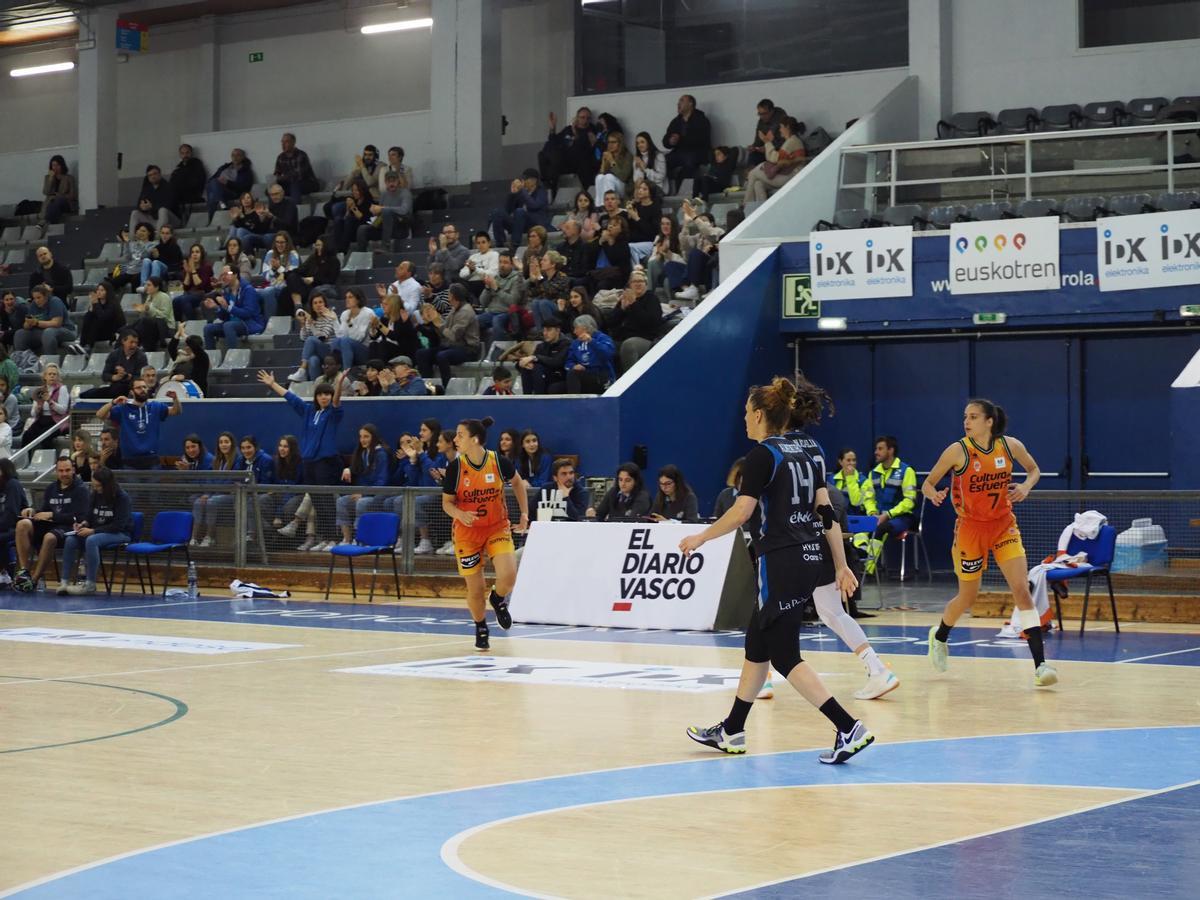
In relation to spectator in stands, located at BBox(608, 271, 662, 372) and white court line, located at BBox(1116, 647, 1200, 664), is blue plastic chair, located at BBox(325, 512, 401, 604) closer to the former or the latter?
spectator in stands, located at BBox(608, 271, 662, 372)

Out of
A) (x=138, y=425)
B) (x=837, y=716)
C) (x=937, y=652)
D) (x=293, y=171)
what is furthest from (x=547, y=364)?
(x=837, y=716)

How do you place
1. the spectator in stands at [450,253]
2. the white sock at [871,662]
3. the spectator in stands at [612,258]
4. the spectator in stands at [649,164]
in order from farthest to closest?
the spectator in stands at [649,164], the spectator in stands at [450,253], the spectator in stands at [612,258], the white sock at [871,662]

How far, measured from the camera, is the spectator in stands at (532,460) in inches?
747

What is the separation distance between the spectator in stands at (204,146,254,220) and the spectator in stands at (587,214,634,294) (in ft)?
31.9

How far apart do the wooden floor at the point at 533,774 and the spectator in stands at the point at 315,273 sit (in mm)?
12151

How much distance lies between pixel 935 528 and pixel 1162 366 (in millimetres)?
3493

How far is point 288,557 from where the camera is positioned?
20109 millimetres

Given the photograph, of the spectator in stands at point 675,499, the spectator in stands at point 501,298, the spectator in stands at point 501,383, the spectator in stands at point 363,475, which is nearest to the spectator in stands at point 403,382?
the spectator in stands at point 363,475

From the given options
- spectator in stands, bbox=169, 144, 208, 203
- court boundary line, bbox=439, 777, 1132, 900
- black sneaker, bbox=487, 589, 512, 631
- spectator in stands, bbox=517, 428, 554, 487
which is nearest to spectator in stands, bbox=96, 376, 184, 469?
spectator in stands, bbox=517, 428, 554, 487

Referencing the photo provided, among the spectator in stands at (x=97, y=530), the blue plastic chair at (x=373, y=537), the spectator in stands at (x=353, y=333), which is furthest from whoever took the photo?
the spectator in stands at (x=353, y=333)

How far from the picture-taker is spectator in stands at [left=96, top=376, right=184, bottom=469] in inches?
854

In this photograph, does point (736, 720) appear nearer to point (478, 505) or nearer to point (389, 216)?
point (478, 505)

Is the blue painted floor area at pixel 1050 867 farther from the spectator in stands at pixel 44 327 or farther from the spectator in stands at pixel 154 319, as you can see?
the spectator in stands at pixel 44 327

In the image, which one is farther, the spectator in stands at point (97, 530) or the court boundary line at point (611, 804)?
the spectator in stands at point (97, 530)
